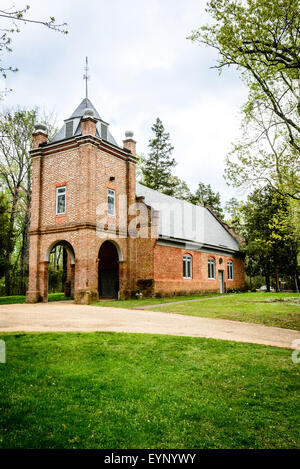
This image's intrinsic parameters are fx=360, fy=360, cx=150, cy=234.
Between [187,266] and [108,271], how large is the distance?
19.9 ft

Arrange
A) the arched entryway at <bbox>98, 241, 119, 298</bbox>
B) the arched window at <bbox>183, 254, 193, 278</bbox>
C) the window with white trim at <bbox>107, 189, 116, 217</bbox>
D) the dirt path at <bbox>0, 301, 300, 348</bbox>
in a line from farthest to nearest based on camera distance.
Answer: the arched window at <bbox>183, 254, 193, 278</bbox> → the arched entryway at <bbox>98, 241, 119, 298</bbox> → the window with white trim at <bbox>107, 189, 116, 217</bbox> → the dirt path at <bbox>0, 301, 300, 348</bbox>

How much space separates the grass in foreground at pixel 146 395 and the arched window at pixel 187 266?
18.3m

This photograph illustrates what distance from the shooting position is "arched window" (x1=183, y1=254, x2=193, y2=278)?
27.1 metres

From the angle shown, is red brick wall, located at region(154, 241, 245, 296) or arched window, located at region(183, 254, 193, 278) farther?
arched window, located at region(183, 254, 193, 278)

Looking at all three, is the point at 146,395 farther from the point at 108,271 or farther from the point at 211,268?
the point at 211,268

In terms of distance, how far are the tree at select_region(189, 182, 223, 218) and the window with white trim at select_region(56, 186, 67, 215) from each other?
105ft

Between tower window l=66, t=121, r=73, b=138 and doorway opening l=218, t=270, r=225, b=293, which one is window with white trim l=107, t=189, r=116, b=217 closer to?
tower window l=66, t=121, r=73, b=138

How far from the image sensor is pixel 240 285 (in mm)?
37719

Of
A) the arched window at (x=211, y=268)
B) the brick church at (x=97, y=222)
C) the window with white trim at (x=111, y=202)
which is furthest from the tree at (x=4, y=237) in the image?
the arched window at (x=211, y=268)

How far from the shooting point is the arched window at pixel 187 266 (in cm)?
2714

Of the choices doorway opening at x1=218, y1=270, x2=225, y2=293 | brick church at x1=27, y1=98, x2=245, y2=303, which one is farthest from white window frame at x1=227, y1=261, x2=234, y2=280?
brick church at x1=27, y1=98, x2=245, y2=303

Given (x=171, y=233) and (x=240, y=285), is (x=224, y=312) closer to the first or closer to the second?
(x=171, y=233)

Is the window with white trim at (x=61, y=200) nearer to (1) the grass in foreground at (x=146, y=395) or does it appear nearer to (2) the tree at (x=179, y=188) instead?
(1) the grass in foreground at (x=146, y=395)
